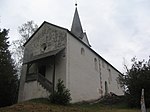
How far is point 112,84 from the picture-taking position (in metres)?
34.5

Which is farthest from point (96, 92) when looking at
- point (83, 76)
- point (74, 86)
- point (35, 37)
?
point (35, 37)

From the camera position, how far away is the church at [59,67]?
23.5 m

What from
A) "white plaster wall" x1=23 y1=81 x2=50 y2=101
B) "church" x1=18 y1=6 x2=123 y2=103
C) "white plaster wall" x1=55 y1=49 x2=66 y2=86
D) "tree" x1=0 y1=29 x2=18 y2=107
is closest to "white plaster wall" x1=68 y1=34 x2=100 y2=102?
"church" x1=18 y1=6 x2=123 y2=103

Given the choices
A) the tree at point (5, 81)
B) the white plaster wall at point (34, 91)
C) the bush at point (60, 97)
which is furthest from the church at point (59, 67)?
the bush at point (60, 97)

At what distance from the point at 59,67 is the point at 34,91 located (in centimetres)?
369

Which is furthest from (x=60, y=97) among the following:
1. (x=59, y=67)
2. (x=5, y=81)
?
(x=5, y=81)

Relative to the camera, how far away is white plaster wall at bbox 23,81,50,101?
22547mm

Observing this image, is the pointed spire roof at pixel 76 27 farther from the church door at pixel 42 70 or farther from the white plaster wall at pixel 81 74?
the church door at pixel 42 70

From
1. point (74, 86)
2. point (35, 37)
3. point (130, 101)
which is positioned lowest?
point (130, 101)

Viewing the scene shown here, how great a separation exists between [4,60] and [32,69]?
409 cm

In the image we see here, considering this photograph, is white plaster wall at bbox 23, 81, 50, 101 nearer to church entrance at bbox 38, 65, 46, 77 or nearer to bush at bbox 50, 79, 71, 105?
church entrance at bbox 38, 65, 46, 77

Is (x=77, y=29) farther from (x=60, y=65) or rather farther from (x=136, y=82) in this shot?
(x=136, y=82)

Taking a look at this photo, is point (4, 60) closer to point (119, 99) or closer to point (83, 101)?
point (83, 101)

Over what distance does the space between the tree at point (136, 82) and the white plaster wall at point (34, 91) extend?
7.96 m
